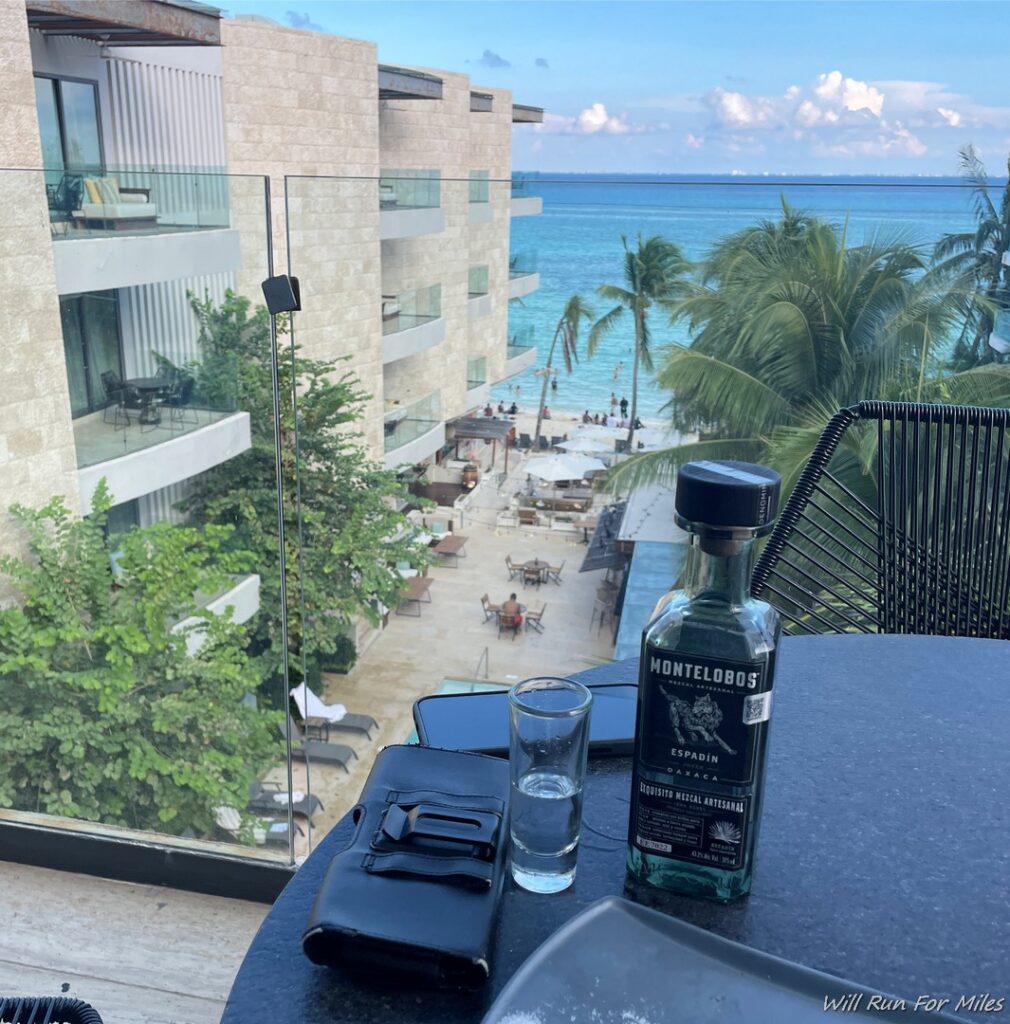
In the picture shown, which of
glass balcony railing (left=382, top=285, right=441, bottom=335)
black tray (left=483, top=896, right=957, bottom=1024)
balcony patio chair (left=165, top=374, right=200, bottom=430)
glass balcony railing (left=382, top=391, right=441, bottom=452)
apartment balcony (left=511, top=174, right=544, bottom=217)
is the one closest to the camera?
black tray (left=483, top=896, right=957, bottom=1024)

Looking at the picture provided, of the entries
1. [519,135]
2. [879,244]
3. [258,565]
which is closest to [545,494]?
[879,244]

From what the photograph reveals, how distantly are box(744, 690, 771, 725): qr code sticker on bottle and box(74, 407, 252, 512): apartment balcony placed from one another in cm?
194

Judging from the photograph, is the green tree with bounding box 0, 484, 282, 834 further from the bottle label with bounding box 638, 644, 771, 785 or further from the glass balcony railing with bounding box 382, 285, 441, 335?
the glass balcony railing with bounding box 382, 285, 441, 335

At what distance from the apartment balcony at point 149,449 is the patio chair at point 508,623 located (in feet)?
11.9

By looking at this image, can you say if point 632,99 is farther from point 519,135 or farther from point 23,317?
point 23,317

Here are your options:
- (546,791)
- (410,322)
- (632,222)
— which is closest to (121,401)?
(632,222)

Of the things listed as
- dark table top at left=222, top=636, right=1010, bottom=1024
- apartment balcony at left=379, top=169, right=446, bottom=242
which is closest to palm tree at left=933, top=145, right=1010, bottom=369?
apartment balcony at left=379, top=169, right=446, bottom=242

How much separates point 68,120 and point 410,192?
5.35 meters

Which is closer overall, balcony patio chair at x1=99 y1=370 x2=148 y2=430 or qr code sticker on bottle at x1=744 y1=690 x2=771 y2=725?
qr code sticker on bottle at x1=744 y1=690 x2=771 y2=725

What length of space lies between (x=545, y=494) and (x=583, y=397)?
2.83 meters

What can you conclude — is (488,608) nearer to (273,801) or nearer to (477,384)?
(477,384)

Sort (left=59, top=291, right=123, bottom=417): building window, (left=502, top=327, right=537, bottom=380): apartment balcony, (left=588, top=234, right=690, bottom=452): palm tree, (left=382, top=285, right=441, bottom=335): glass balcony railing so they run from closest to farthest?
(left=59, top=291, right=123, bottom=417): building window, (left=502, top=327, right=537, bottom=380): apartment balcony, (left=588, top=234, right=690, bottom=452): palm tree, (left=382, top=285, right=441, bottom=335): glass balcony railing

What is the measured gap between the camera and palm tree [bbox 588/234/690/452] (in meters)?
3.48

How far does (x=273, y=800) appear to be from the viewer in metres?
2.21
